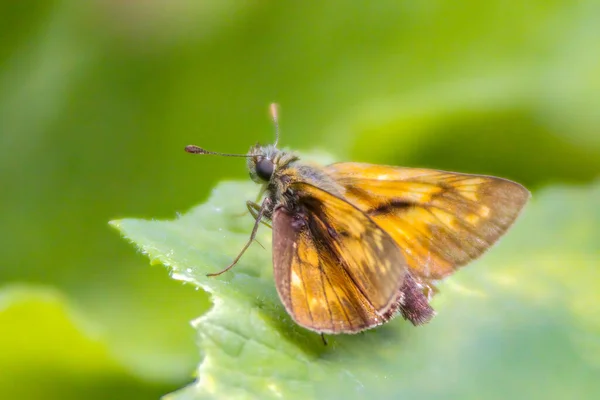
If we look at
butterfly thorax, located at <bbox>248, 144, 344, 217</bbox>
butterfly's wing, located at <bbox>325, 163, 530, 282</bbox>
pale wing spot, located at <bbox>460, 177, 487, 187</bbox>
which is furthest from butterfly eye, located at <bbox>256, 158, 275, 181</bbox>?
pale wing spot, located at <bbox>460, 177, 487, 187</bbox>

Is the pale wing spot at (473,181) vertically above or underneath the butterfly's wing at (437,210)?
above

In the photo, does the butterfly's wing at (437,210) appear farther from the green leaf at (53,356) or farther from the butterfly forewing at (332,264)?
the green leaf at (53,356)

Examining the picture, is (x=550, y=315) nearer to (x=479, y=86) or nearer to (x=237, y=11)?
(x=479, y=86)

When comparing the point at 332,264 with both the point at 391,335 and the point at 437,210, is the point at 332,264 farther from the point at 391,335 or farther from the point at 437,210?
the point at 437,210

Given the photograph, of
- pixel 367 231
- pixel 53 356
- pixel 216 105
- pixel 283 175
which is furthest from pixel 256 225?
pixel 216 105

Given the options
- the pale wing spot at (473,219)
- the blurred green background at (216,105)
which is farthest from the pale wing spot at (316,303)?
the blurred green background at (216,105)

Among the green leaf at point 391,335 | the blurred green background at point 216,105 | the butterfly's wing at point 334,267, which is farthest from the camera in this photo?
the blurred green background at point 216,105

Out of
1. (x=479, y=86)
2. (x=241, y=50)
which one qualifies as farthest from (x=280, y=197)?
(x=479, y=86)

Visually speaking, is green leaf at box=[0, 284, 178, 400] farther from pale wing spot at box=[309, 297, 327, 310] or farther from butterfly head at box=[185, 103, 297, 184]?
pale wing spot at box=[309, 297, 327, 310]
